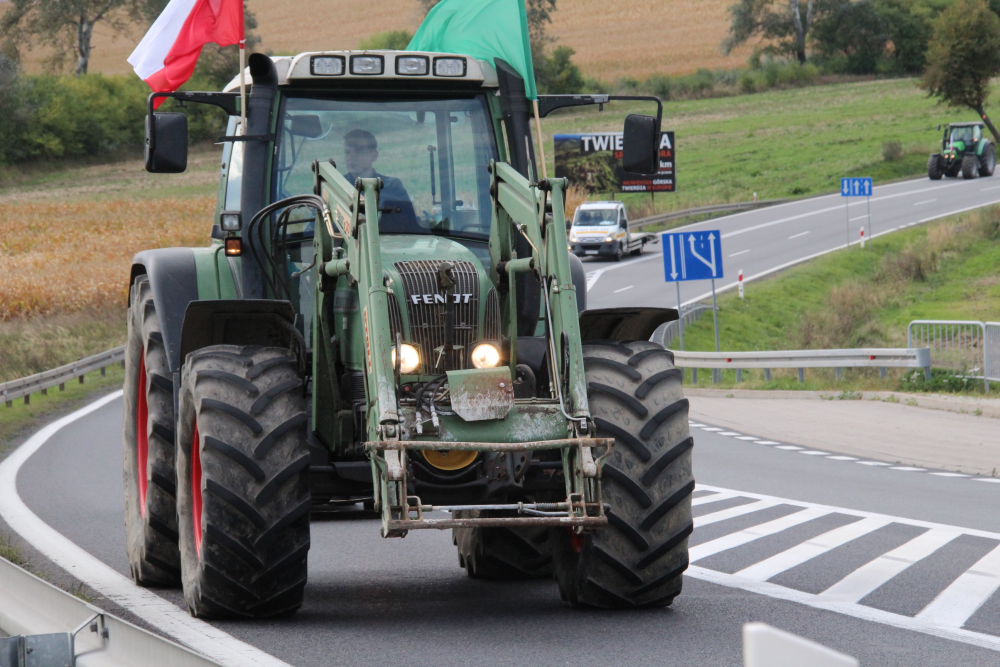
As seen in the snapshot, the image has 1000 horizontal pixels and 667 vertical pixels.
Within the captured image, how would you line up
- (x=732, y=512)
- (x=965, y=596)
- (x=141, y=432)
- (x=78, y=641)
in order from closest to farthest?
(x=78, y=641), (x=965, y=596), (x=141, y=432), (x=732, y=512)

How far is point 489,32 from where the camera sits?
29.4ft

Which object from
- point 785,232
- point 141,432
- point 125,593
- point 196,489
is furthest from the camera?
point 785,232

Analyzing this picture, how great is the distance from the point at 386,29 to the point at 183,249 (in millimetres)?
108969

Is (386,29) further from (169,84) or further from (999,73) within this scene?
(169,84)

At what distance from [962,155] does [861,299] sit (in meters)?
32.1

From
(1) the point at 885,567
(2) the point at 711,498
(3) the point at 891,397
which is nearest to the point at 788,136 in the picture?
(3) the point at 891,397

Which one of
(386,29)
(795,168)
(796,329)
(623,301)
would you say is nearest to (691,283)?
(623,301)

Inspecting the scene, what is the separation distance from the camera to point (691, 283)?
47.0 m

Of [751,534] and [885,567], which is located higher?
[885,567]

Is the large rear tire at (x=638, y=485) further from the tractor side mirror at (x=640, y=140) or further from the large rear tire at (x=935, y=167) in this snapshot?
the large rear tire at (x=935, y=167)

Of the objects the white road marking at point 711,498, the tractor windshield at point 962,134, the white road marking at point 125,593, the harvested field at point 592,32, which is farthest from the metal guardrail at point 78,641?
the harvested field at point 592,32

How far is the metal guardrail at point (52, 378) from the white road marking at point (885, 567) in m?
15.1

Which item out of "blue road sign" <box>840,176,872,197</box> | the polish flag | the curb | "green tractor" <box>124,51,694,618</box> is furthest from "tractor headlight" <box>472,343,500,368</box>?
"blue road sign" <box>840,176,872,197</box>

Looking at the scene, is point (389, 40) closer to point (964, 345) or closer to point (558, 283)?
point (964, 345)
